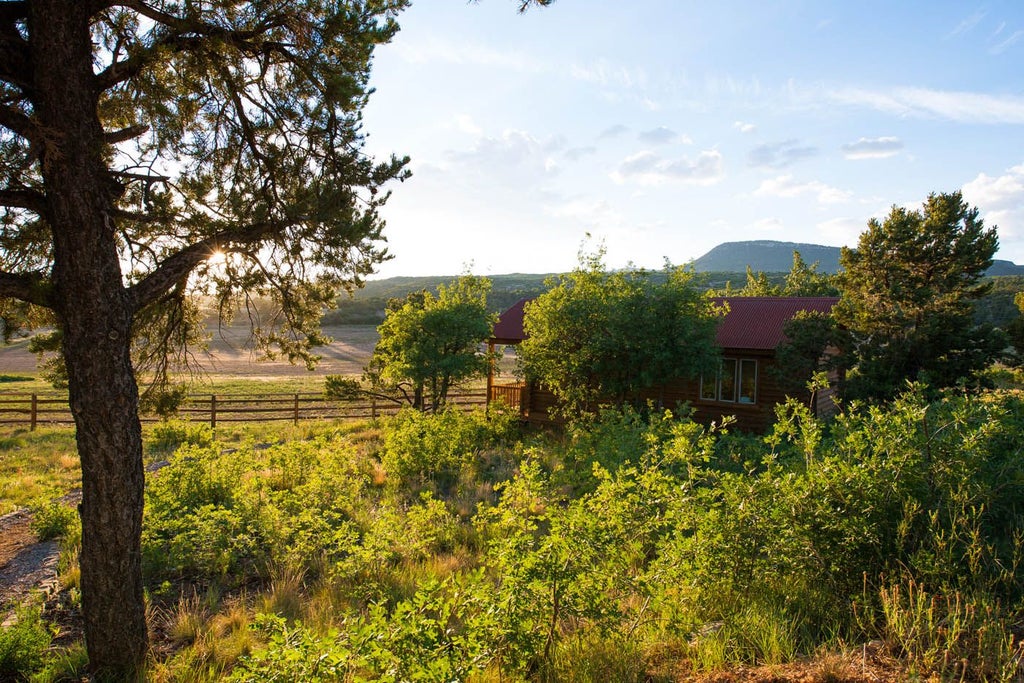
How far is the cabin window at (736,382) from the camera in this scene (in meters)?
17.8

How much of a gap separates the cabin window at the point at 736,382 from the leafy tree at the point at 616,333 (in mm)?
2009

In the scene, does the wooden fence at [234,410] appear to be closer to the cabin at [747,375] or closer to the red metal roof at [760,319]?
the cabin at [747,375]

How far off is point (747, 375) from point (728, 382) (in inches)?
23.0

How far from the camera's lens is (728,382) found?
59.8ft

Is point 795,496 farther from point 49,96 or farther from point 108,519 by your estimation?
point 49,96

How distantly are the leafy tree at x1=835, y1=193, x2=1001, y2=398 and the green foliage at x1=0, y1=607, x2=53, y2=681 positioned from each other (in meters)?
15.9

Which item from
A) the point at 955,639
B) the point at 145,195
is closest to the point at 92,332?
the point at 145,195

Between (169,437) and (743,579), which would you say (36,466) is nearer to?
(169,437)

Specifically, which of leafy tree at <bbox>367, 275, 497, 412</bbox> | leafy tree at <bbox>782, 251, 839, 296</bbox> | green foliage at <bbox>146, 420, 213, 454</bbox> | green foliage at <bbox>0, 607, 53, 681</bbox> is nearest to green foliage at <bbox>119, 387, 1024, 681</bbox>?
green foliage at <bbox>0, 607, 53, 681</bbox>

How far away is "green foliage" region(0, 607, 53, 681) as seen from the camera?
5.23 meters

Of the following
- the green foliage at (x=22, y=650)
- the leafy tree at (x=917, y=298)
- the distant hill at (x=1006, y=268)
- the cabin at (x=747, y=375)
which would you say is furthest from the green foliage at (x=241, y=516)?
the distant hill at (x=1006, y=268)

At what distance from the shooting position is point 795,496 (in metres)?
4.33

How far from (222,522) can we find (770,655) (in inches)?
307

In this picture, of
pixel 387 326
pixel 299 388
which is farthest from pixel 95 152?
pixel 299 388
